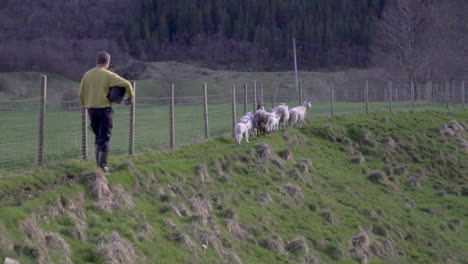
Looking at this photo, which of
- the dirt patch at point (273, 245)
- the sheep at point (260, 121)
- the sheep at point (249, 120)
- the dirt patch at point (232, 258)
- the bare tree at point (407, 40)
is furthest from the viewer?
the bare tree at point (407, 40)

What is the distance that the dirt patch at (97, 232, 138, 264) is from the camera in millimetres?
10539

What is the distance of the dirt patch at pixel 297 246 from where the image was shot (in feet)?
47.5

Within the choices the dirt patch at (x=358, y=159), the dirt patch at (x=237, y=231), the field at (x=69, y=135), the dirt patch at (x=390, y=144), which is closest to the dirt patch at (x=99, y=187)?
the field at (x=69, y=135)

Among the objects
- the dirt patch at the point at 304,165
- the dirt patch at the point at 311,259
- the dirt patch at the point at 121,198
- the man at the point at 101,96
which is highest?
the man at the point at 101,96

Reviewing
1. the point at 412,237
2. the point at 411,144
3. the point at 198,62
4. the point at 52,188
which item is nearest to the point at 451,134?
the point at 411,144

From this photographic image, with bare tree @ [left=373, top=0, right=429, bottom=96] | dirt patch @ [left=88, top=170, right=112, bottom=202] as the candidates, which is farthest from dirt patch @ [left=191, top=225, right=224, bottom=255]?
bare tree @ [left=373, top=0, right=429, bottom=96]

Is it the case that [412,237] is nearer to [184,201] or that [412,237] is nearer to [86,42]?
[184,201]

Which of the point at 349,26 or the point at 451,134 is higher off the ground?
the point at 349,26

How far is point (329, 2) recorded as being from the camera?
289 feet

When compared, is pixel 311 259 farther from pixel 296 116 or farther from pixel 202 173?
pixel 296 116

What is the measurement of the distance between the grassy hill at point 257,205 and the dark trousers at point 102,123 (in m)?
0.62

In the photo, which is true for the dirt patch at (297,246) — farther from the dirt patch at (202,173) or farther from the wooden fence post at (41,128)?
the wooden fence post at (41,128)

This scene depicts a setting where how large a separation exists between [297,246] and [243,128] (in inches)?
222

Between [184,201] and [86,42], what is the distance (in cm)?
5500
